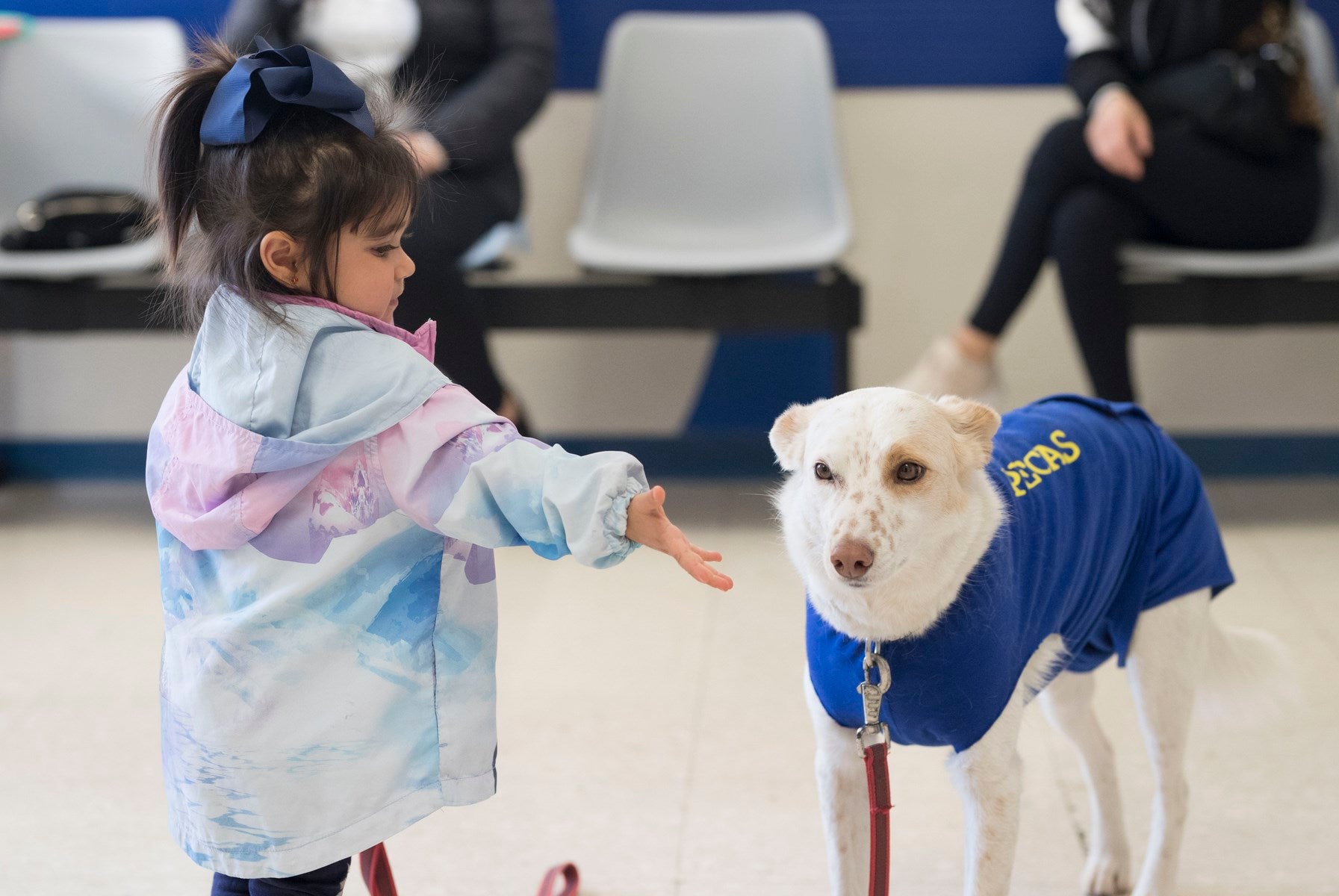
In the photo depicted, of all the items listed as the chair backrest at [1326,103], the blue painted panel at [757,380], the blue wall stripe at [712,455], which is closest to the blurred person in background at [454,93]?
the blue wall stripe at [712,455]

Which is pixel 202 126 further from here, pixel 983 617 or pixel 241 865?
pixel 983 617

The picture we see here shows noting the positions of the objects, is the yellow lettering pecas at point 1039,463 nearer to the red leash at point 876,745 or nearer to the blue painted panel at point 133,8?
the red leash at point 876,745

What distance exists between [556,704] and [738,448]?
59.6 inches

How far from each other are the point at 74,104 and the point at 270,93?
2.86 m

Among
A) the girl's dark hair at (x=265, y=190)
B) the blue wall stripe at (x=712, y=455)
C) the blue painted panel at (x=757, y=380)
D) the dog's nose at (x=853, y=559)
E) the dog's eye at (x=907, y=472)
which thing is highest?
the girl's dark hair at (x=265, y=190)

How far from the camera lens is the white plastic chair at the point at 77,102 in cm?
349

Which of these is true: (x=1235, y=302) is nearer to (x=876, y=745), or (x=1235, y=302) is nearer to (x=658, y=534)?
(x=876, y=745)

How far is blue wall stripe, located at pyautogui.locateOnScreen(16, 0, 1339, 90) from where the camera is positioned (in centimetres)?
342

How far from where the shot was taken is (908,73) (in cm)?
348

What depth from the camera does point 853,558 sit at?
45.8 inches

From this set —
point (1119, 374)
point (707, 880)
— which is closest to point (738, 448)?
point (1119, 374)

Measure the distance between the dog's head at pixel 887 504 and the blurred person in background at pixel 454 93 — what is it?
5.48 ft

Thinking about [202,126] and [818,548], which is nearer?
[202,126]

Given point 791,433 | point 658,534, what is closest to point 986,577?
point 791,433
